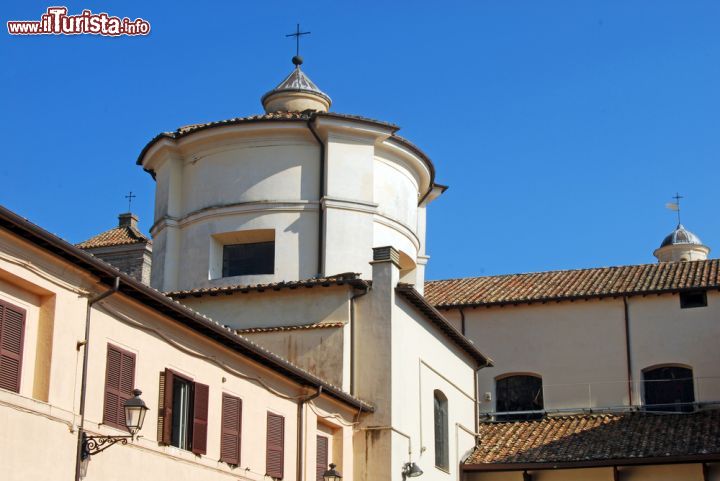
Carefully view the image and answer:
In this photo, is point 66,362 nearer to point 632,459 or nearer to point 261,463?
point 261,463

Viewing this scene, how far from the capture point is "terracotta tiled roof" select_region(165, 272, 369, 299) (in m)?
24.5

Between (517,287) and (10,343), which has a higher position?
(517,287)

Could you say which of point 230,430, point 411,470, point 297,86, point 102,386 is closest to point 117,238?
point 297,86

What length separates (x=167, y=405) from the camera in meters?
17.6

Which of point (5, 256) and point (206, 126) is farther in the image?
point (206, 126)

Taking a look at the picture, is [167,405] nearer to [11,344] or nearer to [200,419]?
[200,419]

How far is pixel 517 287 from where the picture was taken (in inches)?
1439

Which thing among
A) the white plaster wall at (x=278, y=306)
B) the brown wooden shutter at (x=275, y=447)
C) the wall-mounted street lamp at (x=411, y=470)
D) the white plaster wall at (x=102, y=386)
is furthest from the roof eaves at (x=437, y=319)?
the brown wooden shutter at (x=275, y=447)

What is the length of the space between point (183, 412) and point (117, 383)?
1925 mm

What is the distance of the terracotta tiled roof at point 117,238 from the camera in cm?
4544

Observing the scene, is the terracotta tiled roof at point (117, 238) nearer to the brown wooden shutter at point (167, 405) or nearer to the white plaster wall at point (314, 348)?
the white plaster wall at point (314, 348)

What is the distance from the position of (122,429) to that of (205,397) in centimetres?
243

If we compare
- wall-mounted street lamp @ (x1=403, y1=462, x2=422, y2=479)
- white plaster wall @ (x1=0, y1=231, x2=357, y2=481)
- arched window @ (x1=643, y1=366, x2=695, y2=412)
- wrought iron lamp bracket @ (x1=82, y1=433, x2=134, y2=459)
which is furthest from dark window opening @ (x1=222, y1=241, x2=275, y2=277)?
arched window @ (x1=643, y1=366, x2=695, y2=412)

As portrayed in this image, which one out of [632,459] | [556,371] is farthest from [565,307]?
[632,459]
